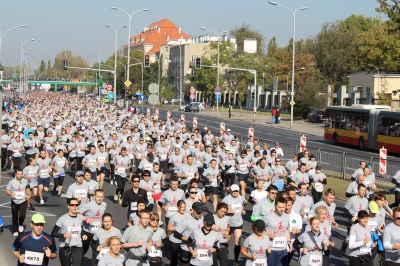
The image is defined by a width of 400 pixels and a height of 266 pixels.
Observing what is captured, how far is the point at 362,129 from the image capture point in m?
41.5

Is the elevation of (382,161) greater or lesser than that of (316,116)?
greater

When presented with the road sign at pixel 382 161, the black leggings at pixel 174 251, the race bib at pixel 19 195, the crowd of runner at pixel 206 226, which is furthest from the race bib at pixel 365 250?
the road sign at pixel 382 161

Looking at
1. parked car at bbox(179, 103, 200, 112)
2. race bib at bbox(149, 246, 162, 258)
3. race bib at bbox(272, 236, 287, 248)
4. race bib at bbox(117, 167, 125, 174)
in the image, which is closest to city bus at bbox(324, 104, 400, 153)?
race bib at bbox(117, 167, 125, 174)

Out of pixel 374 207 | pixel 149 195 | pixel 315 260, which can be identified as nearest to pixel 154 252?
pixel 315 260

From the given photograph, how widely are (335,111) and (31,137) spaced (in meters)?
23.6

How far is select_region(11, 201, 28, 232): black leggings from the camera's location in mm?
15352

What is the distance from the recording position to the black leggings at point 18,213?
50.4ft

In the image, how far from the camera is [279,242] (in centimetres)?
1085

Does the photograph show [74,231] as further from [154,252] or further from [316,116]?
[316,116]

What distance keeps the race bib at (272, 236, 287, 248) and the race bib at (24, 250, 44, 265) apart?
3.36 m

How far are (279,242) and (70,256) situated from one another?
3045 mm

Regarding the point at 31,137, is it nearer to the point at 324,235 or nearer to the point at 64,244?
the point at 64,244

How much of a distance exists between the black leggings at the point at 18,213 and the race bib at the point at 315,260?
730cm

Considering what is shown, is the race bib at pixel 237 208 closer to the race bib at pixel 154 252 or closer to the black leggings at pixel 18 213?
the race bib at pixel 154 252
